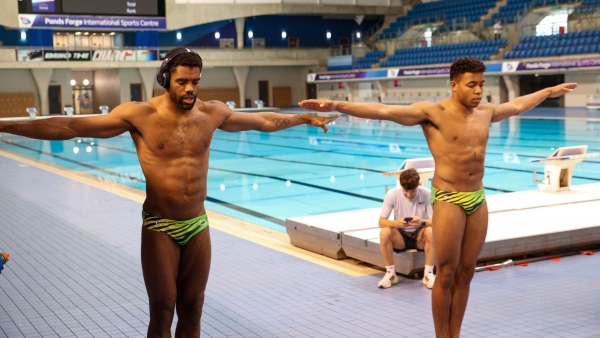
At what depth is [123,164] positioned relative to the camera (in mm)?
16344

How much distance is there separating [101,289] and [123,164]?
35.2 feet

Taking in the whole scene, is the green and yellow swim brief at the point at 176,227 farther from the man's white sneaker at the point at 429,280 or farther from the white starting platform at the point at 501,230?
the white starting platform at the point at 501,230

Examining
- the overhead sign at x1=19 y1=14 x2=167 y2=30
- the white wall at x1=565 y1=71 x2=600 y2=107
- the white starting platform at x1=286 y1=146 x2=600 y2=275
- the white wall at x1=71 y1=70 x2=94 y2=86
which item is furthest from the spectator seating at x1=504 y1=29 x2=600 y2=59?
the white wall at x1=71 y1=70 x2=94 y2=86

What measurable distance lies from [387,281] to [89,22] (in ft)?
92.6

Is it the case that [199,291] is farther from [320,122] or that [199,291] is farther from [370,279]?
[370,279]

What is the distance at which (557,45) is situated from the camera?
1085 inches

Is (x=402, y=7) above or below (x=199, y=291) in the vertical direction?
above

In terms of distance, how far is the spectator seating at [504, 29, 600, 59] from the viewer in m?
26.0

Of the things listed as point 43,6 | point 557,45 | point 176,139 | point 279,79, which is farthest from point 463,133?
point 279,79

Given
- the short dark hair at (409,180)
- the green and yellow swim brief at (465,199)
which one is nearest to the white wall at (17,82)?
the short dark hair at (409,180)

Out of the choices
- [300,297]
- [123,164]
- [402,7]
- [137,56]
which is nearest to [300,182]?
[123,164]

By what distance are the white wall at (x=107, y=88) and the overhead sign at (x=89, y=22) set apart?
5268mm

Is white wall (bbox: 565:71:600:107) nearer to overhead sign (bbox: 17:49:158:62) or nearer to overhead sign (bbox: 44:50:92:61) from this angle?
overhead sign (bbox: 17:49:158:62)

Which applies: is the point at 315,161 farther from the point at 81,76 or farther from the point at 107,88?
the point at 81,76
